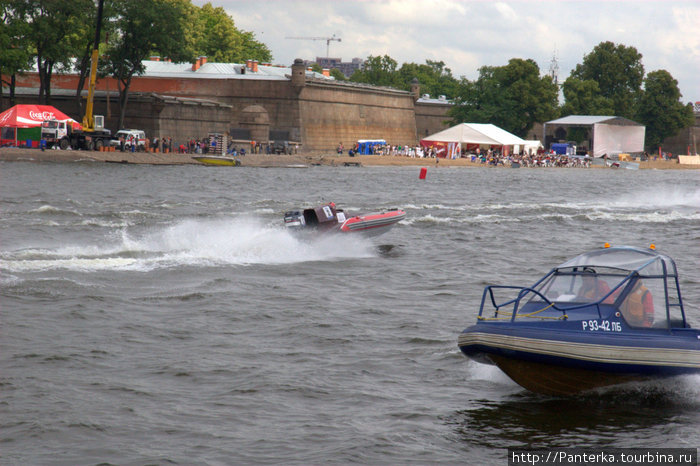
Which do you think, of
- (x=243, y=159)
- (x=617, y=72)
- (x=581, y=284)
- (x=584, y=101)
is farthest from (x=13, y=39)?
(x=617, y=72)

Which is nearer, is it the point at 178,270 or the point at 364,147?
the point at 178,270

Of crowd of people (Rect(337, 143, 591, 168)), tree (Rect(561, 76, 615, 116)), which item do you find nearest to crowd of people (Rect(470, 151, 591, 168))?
crowd of people (Rect(337, 143, 591, 168))

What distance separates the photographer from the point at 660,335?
10414mm

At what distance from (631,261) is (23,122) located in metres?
60.9

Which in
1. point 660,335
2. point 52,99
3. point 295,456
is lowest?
point 295,456

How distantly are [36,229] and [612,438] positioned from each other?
20.1 m

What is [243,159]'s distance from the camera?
71.8m

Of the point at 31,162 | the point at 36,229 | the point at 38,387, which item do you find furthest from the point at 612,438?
the point at 31,162

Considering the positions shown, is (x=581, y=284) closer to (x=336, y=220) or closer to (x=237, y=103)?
(x=336, y=220)

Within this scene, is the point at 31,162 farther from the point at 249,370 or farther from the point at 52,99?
the point at 249,370

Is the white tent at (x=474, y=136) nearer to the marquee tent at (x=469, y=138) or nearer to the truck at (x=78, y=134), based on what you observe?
the marquee tent at (x=469, y=138)

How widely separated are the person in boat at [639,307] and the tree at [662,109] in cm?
12418

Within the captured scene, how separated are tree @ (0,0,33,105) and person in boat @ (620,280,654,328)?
60.6m

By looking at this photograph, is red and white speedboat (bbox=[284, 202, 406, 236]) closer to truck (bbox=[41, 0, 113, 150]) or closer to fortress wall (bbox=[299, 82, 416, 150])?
truck (bbox=[41, 0, 113, 150])
